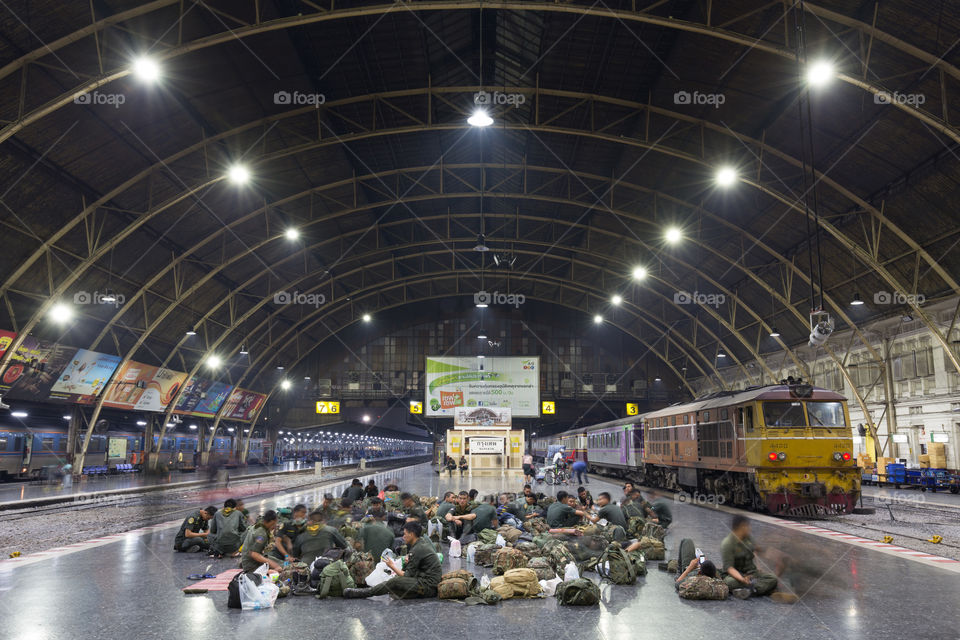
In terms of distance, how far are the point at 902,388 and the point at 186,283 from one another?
3977cm

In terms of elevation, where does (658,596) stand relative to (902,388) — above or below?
below

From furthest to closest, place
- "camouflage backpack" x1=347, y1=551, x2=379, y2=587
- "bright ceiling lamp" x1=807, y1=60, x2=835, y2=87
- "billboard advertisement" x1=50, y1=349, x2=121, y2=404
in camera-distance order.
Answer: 1. "billboard advertisement" x1=50, y1=349, x2=121, y2=404
2. "bright ceiling lamp" x1=807, y1=60, x2=835, y2=87
3. "camouflage backpack" x1=347, y1=551, x2=379, y2=587

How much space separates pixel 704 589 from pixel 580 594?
1.80 metres

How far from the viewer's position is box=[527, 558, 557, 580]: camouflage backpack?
10.4m

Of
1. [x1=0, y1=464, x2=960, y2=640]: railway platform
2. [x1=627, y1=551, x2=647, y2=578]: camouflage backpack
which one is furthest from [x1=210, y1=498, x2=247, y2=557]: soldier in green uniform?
[x1=627, y1=551, x2=647, y2=578]: camouflage backpack

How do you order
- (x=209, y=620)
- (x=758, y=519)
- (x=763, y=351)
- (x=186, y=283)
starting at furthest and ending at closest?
1. (x=763, y=351)
2. (x=186, y=283)
3. (x=758, y=519)
4. (x=209, y=620)

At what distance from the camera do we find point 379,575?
1002 cm

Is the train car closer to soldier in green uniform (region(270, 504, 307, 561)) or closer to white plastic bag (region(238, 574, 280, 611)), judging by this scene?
soldier in green uniform (region(270, 504, 307, 561))

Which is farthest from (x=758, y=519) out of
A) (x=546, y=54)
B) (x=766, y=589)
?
(x=546, y=54)

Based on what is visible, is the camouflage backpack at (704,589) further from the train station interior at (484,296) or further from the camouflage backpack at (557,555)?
the camouflage backpack at (557,555)

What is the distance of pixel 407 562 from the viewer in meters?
10.0

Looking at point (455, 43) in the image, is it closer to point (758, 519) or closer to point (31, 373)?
point (758, 519)

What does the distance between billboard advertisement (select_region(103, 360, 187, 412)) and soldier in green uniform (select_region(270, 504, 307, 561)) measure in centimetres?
3003

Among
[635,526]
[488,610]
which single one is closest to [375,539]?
[488,610]
